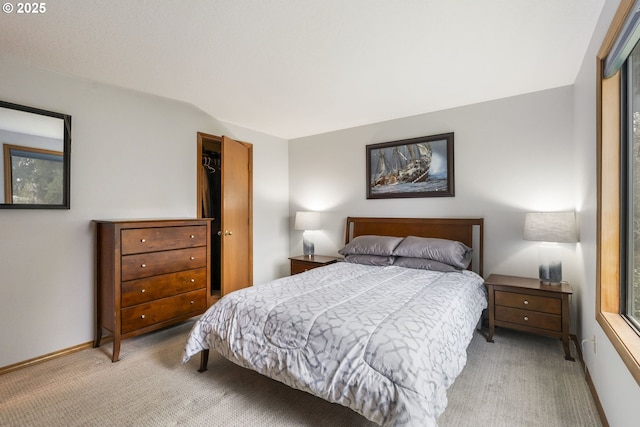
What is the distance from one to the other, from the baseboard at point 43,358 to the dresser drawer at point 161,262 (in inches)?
32.5

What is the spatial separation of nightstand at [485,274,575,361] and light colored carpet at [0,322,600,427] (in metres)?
0.20

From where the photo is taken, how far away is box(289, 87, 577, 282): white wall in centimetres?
282

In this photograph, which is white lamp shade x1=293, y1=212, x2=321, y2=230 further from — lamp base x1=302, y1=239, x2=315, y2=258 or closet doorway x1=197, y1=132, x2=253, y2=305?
closet doorway x1=197, y1=132, x2=253, y2=305

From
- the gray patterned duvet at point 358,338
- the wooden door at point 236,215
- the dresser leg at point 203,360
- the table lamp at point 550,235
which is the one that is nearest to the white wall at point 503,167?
the table lamp at point 550,235

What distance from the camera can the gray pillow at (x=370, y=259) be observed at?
3.23 m

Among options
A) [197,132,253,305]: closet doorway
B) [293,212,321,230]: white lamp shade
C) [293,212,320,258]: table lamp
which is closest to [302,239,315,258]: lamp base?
[293,212,320,258]: table lamp

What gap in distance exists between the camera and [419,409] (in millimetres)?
1256

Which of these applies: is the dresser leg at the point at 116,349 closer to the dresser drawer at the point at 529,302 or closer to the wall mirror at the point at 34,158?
the wall mirror at the point at 34,158

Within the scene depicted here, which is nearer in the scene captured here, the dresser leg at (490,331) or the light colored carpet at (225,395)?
the light colored carpet at (225,395)

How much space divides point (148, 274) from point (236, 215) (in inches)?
55.5

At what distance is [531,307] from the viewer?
256 cm

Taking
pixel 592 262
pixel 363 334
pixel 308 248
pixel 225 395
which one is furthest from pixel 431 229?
pixel 225 395

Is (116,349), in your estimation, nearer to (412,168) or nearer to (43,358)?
(43,358)

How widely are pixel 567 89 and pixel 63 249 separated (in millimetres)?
4695
